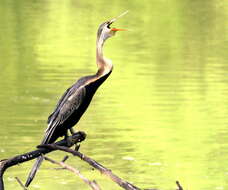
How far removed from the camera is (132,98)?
15.4m

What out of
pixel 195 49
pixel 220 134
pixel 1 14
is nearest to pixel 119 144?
pixel 220 134

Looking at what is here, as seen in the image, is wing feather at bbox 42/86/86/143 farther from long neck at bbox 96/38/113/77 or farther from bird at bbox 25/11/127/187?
long neck at bbox 96/38/113/77

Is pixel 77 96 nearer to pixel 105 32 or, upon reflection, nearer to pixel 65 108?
pixel 65 108

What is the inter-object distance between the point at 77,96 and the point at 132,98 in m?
11.6

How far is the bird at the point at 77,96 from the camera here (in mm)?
3510

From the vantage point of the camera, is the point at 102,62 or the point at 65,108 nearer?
the point at 102,62

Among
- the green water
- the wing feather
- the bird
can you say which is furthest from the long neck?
the green water

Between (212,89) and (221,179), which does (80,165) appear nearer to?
(221,179)

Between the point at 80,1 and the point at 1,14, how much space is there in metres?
7.16

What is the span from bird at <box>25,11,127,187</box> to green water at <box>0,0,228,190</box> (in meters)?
5.65

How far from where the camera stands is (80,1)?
3856 centimetres

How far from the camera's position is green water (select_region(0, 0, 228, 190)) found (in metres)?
10.6

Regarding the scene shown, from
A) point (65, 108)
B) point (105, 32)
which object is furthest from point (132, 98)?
point (105, 32)

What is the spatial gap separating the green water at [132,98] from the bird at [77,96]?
18.5 ft
